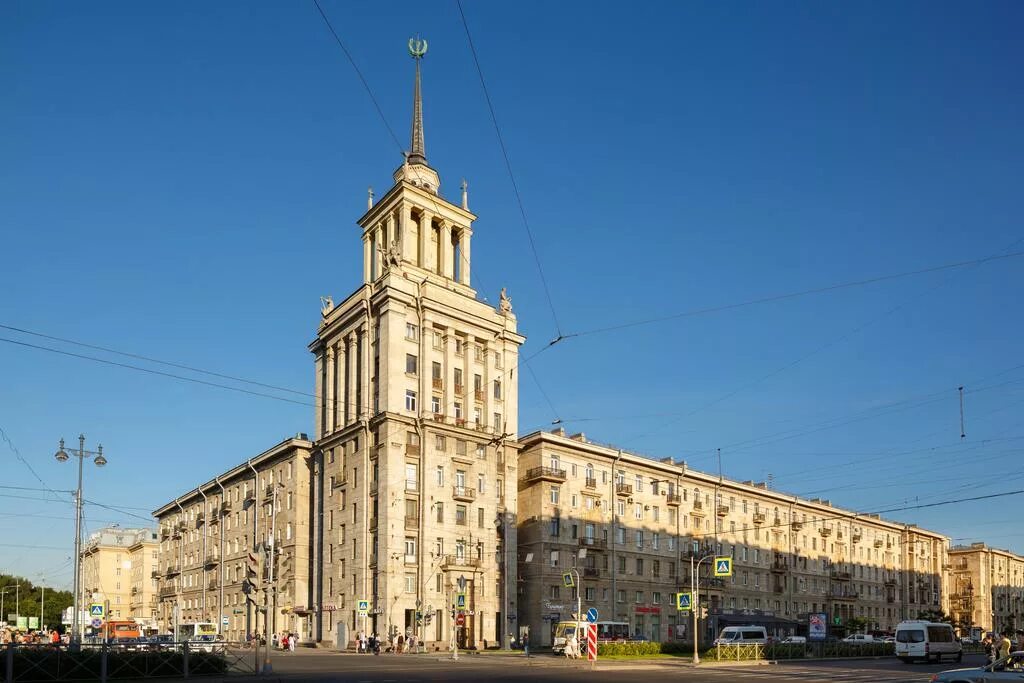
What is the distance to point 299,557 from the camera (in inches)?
3140

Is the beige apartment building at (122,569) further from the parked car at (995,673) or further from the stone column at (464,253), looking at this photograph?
the parked car at (995,673)

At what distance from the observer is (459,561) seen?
232ft

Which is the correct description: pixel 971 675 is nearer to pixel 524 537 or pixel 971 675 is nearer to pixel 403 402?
pixel 403 402

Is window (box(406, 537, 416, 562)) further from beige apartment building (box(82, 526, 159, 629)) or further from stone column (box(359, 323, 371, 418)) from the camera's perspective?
beige apartment building (box(82, 526, 159, 629))

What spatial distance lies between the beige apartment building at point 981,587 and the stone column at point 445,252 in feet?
376

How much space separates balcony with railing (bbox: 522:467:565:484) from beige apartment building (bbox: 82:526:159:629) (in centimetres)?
8706

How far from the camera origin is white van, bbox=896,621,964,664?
55.3 meters

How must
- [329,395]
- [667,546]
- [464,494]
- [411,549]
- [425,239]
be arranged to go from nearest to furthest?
[411,549] → [464,494] → [425,239] → [329,395] → [667,546]

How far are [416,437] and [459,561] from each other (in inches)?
404

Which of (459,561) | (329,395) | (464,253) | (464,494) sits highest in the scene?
(464,253)

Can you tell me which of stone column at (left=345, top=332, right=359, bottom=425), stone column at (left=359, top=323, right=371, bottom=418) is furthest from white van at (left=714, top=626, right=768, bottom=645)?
stone column at (left=345, top=332, right=359, bottom=425)

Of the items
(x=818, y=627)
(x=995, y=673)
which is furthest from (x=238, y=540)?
(x=995, y=673)

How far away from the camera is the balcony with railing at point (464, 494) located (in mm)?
71812

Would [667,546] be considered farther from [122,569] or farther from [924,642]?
[122,569]
